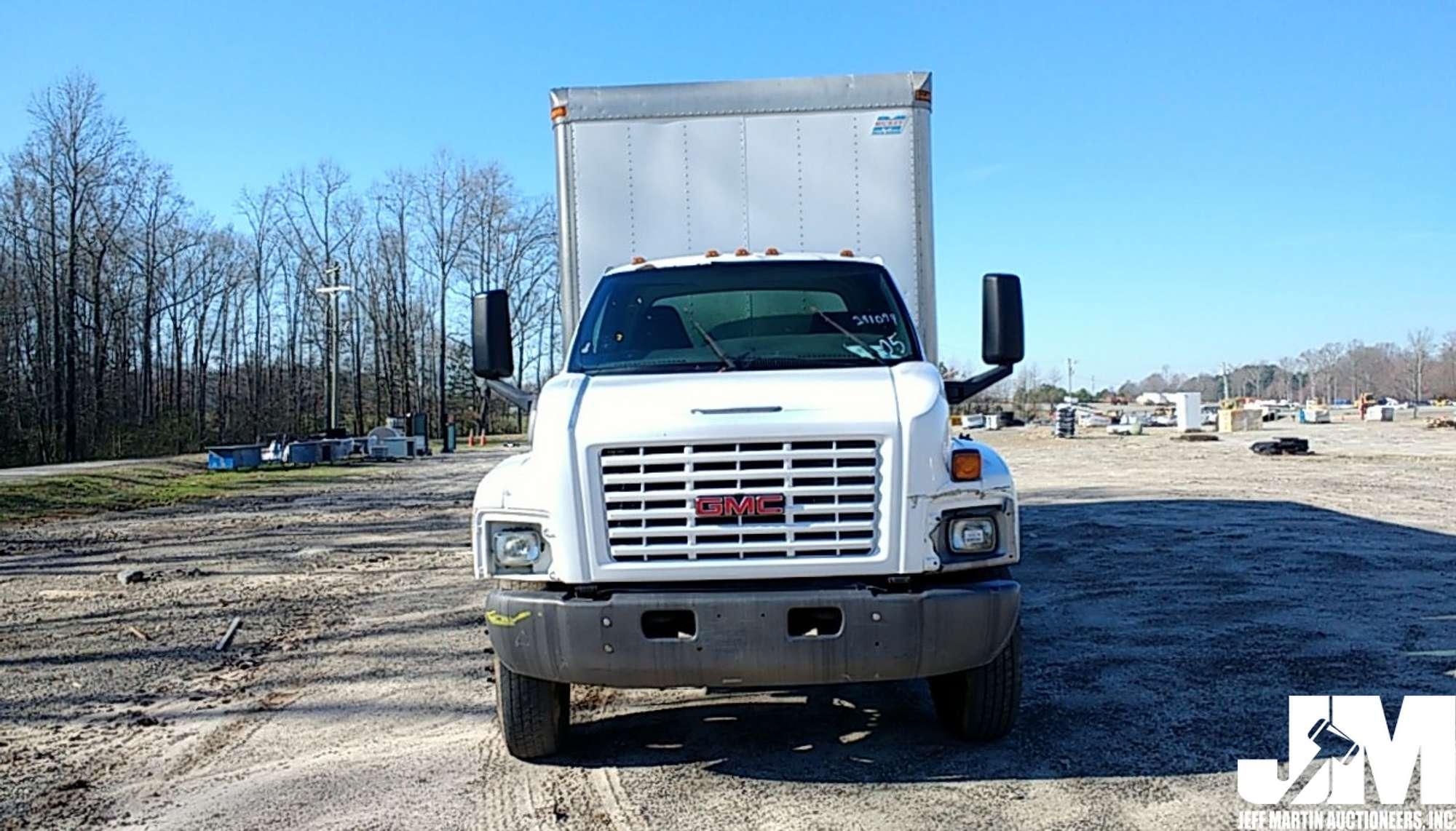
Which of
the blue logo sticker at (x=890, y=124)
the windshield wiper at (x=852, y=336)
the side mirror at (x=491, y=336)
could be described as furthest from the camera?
the blue logo sticker at (x=890, y=124)

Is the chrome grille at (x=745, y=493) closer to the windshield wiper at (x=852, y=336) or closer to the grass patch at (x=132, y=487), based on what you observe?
the windshield wiper at (x=852, y=336)

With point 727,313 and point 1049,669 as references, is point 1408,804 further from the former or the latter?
point 727,313

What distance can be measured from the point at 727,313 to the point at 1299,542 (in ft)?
25.8

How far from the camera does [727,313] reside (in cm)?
605

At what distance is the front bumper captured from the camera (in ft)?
13.9

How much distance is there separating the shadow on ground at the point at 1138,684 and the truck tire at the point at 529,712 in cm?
17

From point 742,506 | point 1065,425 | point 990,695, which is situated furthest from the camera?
point 1065,425

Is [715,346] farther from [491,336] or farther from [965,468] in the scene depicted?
[965,468]

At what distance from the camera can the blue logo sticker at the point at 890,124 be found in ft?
24.5

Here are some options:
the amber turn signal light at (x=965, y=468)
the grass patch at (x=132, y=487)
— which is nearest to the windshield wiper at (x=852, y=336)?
the amber turn signal light at (x=965, y=468)

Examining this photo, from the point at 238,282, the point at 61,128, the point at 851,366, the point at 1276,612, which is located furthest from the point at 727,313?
the point at 238,282

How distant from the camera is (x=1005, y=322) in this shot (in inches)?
235

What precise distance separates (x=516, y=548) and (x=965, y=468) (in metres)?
1.93

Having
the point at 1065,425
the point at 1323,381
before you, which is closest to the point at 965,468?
the point at 1065,425
